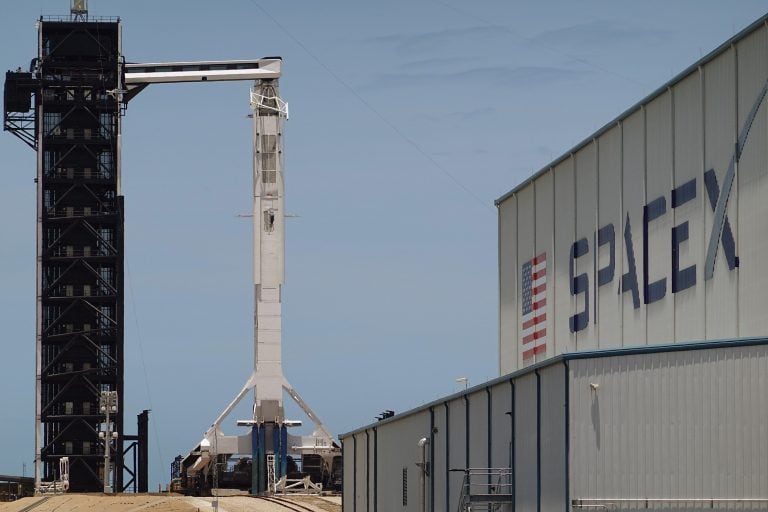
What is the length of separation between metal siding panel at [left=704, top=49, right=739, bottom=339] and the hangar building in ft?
0.20

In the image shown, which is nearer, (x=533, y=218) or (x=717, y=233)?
(x=717, y=233)

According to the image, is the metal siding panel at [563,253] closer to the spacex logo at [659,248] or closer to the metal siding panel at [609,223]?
the spacex logo at [659,248]

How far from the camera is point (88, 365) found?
10525cm

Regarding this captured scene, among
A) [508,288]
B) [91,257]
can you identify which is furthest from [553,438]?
[91,257]

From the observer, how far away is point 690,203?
44031 mm

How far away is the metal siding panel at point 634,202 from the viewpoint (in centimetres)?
4744

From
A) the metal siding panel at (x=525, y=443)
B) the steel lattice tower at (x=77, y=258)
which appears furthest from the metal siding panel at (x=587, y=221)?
the steel lattice tower at (x=77, y=258)

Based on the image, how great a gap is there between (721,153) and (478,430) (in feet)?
31.5

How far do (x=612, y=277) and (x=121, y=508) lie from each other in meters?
36.6

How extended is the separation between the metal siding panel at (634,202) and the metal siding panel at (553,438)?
949 centimetres

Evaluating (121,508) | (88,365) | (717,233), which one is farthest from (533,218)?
(88,365)

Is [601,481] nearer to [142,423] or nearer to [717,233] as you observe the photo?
[717,233]

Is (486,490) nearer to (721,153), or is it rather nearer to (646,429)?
(646,429)

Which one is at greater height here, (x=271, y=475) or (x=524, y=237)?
(x=524, y=237)
